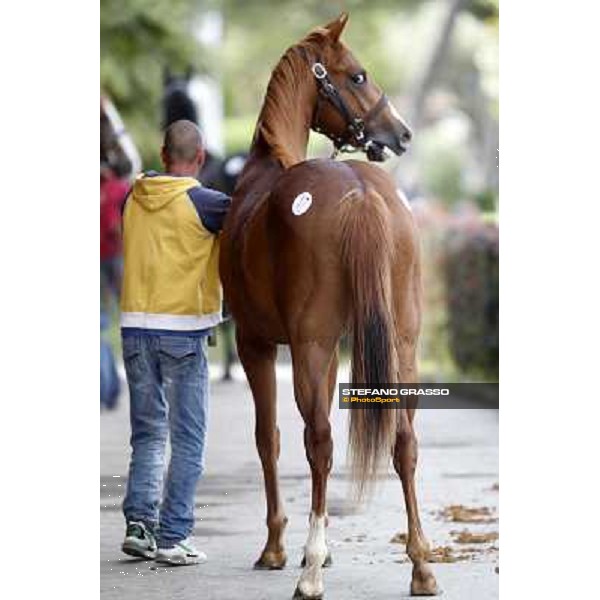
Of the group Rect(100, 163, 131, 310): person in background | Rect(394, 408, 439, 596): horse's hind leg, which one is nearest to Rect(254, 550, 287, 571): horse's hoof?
Rect(394, 408, 439, 596): horse's hind leg

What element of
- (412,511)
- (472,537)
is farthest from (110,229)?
(412,511)

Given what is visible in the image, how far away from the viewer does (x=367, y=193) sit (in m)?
5.65

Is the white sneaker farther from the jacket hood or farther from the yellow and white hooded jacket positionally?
the jacket hood

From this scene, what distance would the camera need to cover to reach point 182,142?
6.23 metres

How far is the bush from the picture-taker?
10.3 m

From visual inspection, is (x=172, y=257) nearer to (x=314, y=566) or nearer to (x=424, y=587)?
(x=314, y=566)

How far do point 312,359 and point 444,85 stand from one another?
19.5ft

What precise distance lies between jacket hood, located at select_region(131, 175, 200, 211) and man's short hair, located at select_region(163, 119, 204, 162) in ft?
0.31

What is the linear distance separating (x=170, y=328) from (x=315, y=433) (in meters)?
0.76

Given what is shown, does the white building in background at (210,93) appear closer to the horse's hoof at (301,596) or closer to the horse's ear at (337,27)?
the horse's ear at (337,27)
